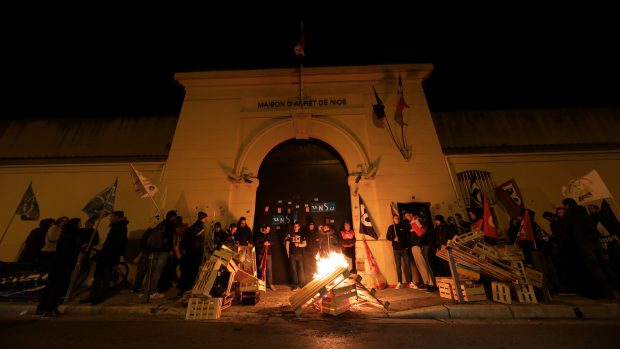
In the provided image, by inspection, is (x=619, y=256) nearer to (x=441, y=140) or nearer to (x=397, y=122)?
(x=441, y=140)

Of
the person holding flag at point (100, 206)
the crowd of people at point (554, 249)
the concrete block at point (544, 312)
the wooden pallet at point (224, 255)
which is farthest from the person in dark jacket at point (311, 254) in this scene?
the person holding flag at point (100, 206)

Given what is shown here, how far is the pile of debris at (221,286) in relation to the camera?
463 cm

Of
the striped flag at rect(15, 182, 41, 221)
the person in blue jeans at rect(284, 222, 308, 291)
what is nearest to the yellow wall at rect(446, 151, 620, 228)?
the person in blue jeans at rect(284, 222, 308, 291)

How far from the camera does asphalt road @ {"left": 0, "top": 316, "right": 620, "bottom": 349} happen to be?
3178 millimetres

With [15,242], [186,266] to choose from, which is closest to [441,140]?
[186,266]

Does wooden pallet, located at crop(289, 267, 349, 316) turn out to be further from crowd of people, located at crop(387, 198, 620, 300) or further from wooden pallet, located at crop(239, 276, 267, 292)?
crowd of people, located at crop(387, 198, 620, 300)

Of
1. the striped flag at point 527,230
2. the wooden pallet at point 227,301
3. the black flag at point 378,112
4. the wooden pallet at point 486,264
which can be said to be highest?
the black flag at point 378,112

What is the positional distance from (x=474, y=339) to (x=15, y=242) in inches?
540

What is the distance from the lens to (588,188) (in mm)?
6246

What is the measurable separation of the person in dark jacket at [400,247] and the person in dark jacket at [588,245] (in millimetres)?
3567

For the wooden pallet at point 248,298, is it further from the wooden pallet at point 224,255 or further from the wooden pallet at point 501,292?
the wooden pallet at point 501,292

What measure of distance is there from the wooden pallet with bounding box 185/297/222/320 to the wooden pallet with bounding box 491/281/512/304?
567cm

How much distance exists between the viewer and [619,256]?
6000 mm

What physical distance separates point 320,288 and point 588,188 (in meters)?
7.51
